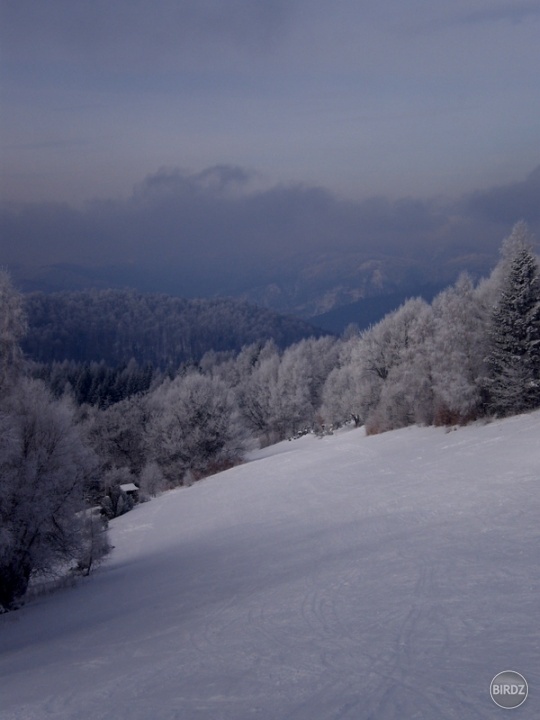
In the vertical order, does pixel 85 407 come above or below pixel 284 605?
below

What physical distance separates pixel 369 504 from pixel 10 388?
476 inches

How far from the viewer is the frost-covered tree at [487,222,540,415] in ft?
101

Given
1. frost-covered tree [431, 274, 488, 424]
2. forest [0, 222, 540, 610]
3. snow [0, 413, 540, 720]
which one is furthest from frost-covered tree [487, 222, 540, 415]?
snow [0, 413, 540, 720]

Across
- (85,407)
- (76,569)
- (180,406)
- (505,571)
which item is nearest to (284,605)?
(505,571)

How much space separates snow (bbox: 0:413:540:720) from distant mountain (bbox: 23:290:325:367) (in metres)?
138

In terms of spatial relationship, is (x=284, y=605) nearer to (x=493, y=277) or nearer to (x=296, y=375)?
(x=493, y=277)

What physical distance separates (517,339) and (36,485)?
24170mm

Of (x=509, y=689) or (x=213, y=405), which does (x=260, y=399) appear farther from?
(x=509, y=689)

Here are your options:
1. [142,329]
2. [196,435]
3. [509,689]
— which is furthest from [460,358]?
[142,329]

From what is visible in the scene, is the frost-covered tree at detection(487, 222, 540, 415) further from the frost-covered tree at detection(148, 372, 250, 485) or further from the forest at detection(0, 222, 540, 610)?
the frost-covered tree at detection(148, 372, 250, 485)

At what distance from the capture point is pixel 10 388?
58.9 feet

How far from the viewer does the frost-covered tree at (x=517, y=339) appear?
30688 millimetres

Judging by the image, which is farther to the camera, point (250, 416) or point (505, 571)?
point (250, 416)

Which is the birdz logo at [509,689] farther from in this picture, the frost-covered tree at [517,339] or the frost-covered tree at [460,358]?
the frost-covered tree at [460,358]
